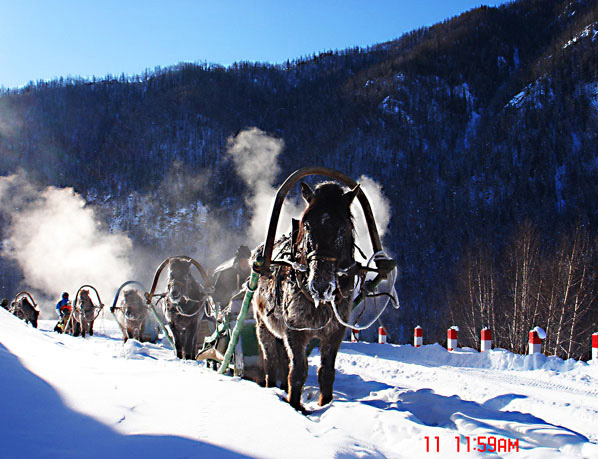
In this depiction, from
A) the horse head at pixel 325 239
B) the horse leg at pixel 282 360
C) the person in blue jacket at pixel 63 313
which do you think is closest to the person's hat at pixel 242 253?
the horse leg at pixel 282 360

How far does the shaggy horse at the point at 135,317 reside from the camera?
15.9 meters

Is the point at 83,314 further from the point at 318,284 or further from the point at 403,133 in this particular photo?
the point at 403,133

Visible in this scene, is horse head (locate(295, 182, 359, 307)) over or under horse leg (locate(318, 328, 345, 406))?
→ over

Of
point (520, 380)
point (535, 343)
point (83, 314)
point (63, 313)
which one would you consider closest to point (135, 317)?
point (83, 314)

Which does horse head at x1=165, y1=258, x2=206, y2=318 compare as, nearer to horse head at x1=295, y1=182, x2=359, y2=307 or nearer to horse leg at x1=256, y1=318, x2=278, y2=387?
horse leg at x1=256, y1=318, x2=278, y2=387

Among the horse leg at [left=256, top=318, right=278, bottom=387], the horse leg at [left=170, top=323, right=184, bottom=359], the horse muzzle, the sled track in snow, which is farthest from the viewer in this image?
the horse leg at [left=170, top=323, right=184, bottom=359]

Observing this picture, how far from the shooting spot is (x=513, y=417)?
3.93m

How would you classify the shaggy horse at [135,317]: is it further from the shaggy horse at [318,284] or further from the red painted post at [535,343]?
the red painted post at [535,343]

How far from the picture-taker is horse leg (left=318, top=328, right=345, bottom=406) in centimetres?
469

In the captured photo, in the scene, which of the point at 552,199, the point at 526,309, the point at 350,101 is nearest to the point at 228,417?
the point at 526,309

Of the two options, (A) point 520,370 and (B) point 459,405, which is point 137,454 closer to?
(B) point 459,405

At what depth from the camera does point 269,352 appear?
594cm
